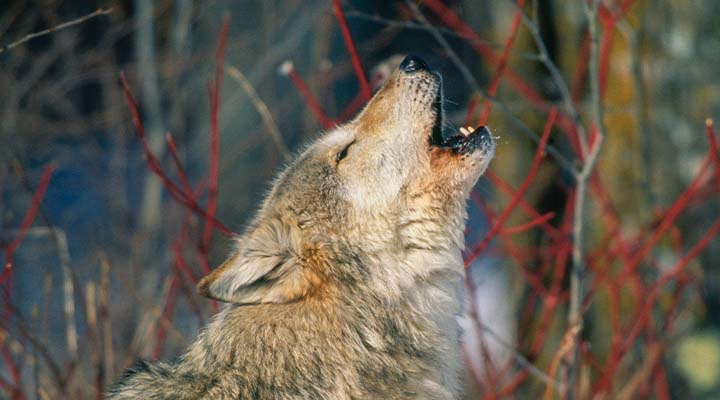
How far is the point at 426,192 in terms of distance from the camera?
12.6 ft

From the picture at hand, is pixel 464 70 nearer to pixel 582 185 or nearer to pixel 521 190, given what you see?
pixel 521 190

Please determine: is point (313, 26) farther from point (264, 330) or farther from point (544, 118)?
point (264, 330)

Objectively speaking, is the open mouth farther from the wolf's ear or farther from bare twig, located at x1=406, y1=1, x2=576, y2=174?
the wolf's ear

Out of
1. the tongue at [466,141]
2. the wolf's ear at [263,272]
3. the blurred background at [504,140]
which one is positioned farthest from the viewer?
the blurred background at [504,140]

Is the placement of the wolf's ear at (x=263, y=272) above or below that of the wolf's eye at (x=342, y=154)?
below

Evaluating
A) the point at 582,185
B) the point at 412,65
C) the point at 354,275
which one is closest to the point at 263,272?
the point at 354,275

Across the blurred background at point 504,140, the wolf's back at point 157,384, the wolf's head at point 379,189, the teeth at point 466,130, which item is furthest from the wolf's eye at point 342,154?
the blurred background at point 504,140

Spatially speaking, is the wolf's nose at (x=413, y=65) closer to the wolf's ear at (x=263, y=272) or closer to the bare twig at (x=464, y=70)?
the bare twig at (x=464, y=70)

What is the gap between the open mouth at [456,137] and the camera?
3.88m

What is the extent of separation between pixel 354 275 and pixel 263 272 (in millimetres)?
398

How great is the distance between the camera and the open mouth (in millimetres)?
3885

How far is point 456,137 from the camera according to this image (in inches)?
157

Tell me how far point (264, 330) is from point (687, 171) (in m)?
5.20

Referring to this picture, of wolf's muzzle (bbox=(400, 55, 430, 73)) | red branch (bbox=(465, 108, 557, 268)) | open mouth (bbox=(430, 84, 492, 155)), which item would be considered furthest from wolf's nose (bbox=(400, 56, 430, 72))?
red branch (bbox=(465, 108, 557, 268))
